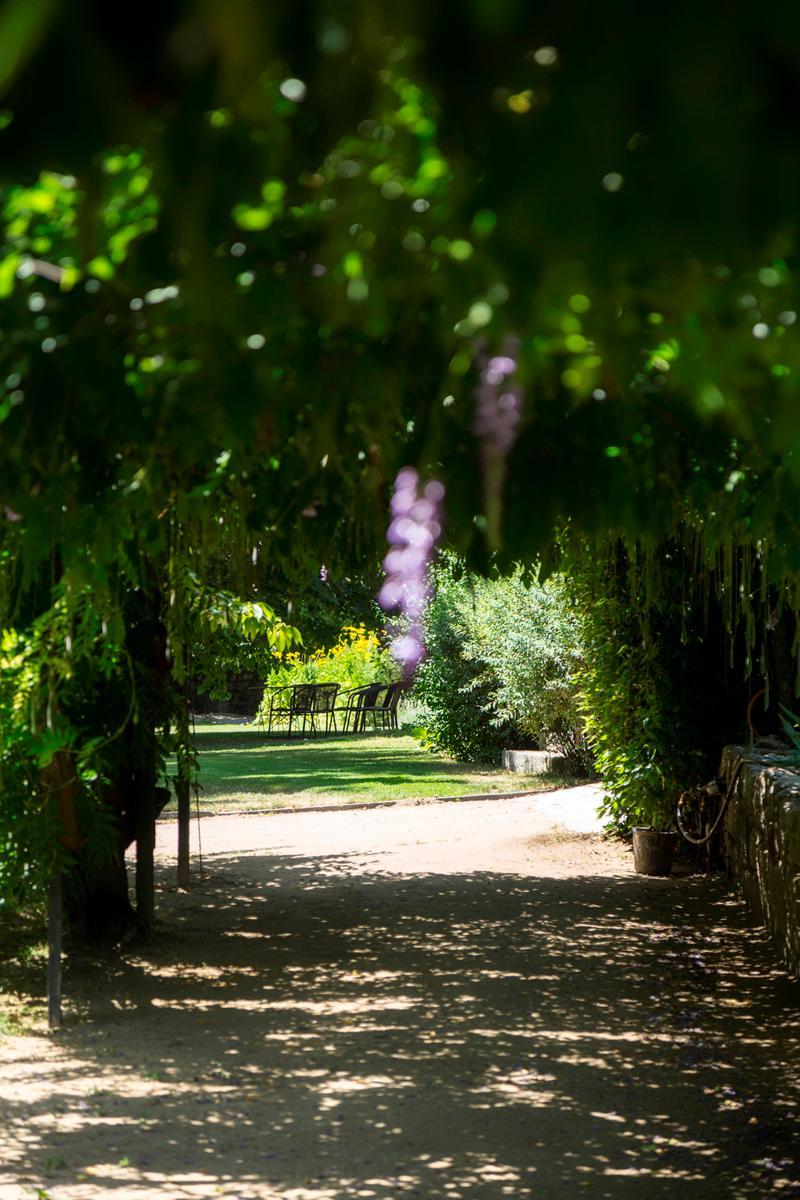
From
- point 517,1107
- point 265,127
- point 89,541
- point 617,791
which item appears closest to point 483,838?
point 617,791

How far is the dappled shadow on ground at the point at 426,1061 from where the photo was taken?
430cm

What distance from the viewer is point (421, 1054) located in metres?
5.60

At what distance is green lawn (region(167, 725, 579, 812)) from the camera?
595 inches

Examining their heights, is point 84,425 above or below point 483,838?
above

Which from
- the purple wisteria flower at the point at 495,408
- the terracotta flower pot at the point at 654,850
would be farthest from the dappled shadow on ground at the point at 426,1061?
the purple wisteria flower at the point at 495,408

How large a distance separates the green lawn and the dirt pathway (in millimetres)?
5323

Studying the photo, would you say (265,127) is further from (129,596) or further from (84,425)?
(129,596)

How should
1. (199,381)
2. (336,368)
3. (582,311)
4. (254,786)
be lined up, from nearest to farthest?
1. (582,311)
2. (199,381)
3. (336,368)
4. (254,786)

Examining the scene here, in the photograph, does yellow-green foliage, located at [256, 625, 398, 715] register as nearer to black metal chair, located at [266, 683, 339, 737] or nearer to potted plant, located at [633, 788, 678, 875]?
black metal chair, located at [266, 683, 339, 737]

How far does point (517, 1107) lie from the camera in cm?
490

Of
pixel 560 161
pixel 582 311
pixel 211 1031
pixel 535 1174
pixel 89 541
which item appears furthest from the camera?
pixel 211 1031

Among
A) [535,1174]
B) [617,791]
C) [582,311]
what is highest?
[582,311]

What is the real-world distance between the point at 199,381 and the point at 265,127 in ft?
2.73

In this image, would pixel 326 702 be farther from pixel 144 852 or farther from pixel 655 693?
pixel 144 852
